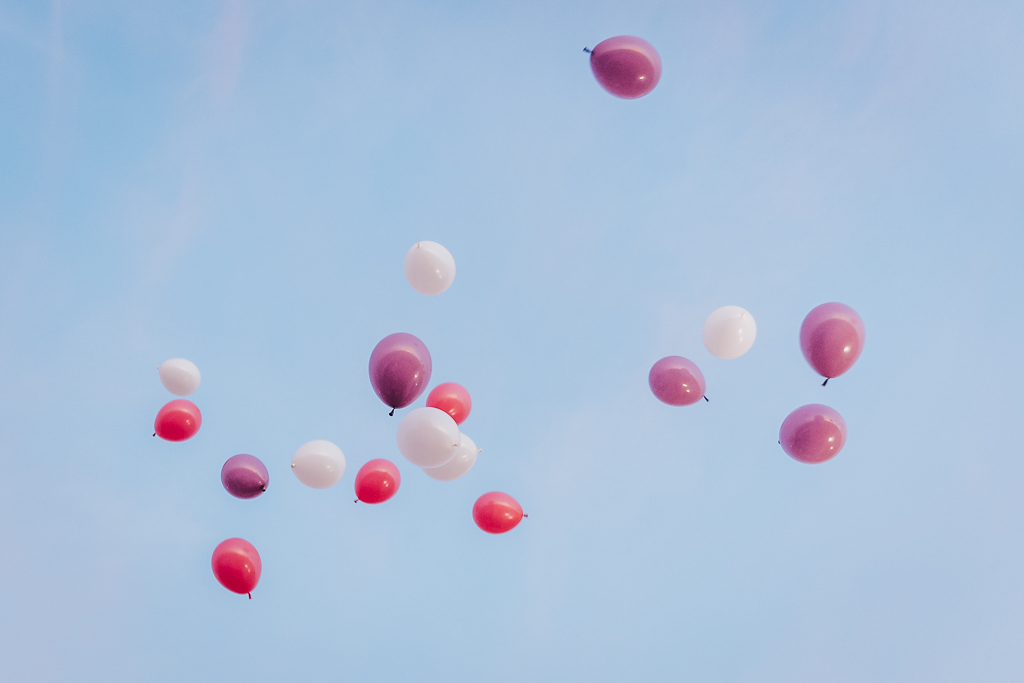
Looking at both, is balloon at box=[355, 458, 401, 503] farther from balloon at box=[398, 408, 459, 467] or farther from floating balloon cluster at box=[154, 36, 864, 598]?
balloon at box=[398, 408, 459, 467]

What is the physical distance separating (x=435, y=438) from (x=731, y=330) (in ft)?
7.67

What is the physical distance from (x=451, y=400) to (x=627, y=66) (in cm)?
275

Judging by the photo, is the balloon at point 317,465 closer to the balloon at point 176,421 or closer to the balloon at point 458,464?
the balloon at point 458,464

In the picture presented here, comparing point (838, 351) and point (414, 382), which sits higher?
point (838, 351)

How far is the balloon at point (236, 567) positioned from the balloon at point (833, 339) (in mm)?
4313

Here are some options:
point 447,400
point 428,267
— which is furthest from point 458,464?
point 428,267

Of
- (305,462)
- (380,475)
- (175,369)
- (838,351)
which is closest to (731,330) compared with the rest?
(838,351)

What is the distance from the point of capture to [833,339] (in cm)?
420

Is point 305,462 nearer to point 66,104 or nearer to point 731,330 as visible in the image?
point 731,330

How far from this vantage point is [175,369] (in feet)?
17.5

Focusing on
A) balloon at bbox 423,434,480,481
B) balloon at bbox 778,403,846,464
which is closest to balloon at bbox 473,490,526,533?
balloon at bbox 423,434,480,481

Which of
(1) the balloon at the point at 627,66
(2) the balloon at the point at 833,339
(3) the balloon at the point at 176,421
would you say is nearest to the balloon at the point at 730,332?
(2) the balloon at the point at 833,339

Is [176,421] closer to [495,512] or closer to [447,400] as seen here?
[447,400]

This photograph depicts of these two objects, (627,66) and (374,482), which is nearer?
(627,66)
